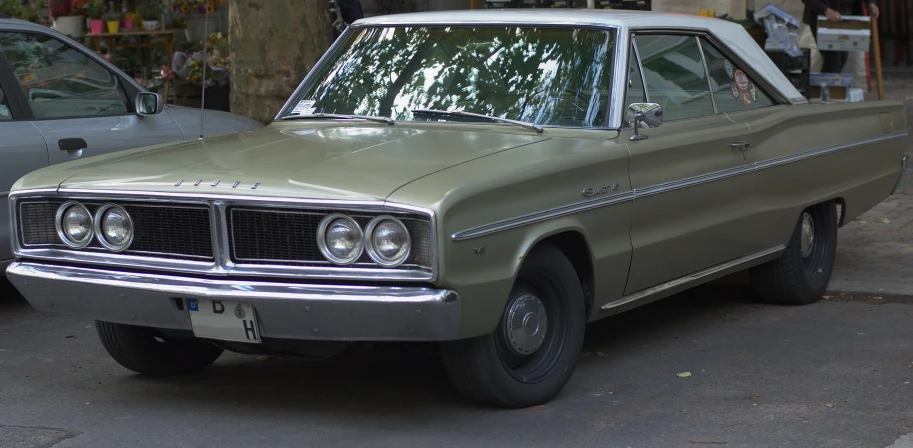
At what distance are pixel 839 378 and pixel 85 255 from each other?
10.1 feet

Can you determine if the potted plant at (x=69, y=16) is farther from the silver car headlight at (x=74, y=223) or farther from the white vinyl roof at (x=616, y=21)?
the silver car headlight at (x=74, y=223)

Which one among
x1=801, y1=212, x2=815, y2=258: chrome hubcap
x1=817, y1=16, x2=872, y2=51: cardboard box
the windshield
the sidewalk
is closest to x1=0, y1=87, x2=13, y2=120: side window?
the windshield

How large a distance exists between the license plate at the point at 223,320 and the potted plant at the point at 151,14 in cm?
1062

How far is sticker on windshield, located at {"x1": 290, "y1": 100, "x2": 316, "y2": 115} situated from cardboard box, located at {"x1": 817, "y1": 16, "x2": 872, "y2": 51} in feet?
22.5

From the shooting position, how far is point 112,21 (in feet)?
48.5

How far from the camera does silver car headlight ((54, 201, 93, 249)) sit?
4.87m

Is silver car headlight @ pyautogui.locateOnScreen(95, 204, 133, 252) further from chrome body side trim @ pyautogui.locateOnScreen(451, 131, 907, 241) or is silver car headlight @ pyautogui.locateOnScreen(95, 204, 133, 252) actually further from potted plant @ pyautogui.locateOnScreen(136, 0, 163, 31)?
potted plant @ pyautogui.locateOnScreen(136, 0, 163, 31)

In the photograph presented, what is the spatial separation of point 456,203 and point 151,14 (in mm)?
11169

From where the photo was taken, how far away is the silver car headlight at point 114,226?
4801 mm

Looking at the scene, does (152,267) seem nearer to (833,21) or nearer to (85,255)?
(85,255)

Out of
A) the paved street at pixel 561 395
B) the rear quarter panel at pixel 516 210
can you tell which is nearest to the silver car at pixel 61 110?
the paved street at pixel 561 395

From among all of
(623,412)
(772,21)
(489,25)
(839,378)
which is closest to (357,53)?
(489,25)

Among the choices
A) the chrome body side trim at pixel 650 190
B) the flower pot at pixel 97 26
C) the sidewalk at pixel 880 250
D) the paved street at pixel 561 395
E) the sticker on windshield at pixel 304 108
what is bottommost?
the sidewalk at pixel 880 250

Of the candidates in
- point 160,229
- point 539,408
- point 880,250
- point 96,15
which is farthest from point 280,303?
point 96,15
